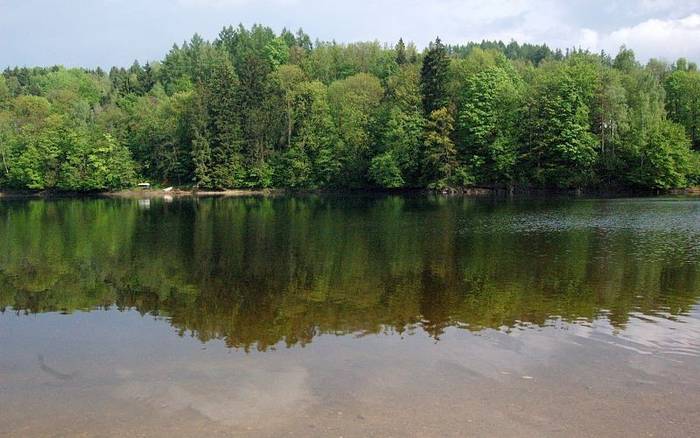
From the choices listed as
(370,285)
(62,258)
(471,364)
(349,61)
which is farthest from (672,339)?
(349,61)

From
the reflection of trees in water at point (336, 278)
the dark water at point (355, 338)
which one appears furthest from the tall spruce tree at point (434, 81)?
the dark water at point (355, 338)

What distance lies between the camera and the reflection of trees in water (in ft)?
51.8

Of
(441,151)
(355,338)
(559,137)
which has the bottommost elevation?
(355,338)

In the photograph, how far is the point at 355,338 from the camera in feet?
45.0

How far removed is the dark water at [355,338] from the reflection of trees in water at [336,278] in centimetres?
11

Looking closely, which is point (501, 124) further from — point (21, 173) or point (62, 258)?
point (21, 173)

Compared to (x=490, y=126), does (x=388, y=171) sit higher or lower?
lower

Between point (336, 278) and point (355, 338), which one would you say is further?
point (336, 278)

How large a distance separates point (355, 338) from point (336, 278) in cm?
768

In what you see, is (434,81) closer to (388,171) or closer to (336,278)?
(388,171)

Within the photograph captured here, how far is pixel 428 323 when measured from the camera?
15.0m

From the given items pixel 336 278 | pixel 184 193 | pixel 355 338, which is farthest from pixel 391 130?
pixel 355 338

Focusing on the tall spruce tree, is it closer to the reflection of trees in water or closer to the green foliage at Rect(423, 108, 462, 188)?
the green foliage at Rect(423, 108, 462, 188)

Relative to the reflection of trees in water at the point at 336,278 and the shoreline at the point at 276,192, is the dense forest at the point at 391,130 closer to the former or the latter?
the shoreline at the point at 276,192
